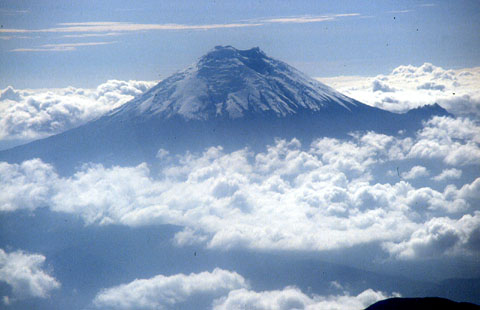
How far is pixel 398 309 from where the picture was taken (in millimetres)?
133000

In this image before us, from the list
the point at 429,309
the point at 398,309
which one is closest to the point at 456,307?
the point at 429,309

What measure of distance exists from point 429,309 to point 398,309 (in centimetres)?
1087

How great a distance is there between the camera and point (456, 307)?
446 ft

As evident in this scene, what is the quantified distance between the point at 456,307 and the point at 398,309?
19.1 m

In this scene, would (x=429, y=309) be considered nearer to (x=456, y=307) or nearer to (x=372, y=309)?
(x=456, y=307)

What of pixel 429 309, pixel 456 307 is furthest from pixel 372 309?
pixel 456 307

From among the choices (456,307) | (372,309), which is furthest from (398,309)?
(456,307)

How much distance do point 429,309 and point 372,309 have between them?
18281mm

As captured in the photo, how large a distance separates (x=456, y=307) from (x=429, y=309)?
27.6 feet

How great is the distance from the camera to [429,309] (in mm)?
135750

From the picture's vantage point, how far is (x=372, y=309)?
438ft

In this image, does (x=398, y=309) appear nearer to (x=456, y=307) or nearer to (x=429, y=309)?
(x=429, y=309)

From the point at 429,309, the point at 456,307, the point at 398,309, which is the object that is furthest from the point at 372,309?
the point at 456,307

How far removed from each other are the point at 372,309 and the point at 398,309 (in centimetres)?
767
